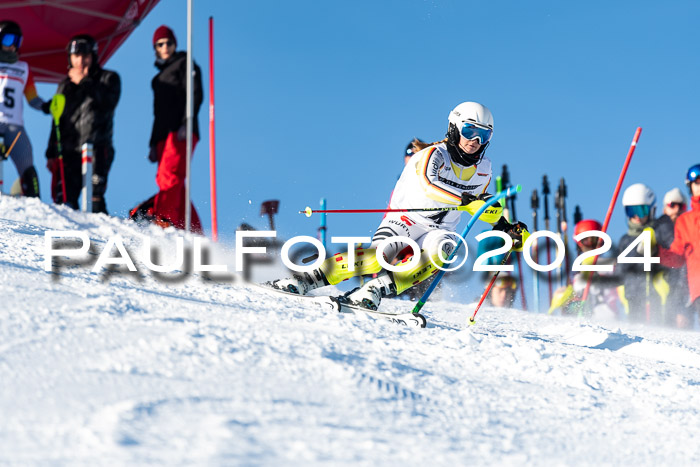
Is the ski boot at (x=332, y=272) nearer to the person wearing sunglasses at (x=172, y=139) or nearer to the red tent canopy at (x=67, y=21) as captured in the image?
the person wearing sunglasses at (x=172, y=139)

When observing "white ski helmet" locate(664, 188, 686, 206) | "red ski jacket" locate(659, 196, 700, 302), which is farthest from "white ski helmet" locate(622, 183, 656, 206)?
"red ski jacket" locate(659, 196, 700, 302)

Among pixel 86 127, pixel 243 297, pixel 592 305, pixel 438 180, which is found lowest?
pixel 592 305

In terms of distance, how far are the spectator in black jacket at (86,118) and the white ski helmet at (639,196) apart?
5.57 m

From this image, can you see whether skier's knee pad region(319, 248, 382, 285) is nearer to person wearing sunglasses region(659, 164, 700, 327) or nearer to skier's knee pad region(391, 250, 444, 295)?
skier's knee pad region(391, 250, 444, 295)

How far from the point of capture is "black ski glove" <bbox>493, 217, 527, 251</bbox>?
4633 mm

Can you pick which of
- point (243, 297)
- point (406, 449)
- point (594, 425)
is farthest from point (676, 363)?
point (406, 449)

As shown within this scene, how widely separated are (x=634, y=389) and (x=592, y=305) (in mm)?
4670

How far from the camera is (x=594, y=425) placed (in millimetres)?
2701

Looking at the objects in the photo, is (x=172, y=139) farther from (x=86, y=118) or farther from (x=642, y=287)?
(x=642, y=287)

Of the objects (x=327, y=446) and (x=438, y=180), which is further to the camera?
(x=438, y=180)

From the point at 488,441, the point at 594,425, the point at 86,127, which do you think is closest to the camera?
the point at 488,441

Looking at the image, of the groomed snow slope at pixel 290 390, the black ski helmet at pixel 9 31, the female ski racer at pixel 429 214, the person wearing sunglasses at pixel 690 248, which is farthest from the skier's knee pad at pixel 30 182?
the person wearing sunglasses at pixel 690 248

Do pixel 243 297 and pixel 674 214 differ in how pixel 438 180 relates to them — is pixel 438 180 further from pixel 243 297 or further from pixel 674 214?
pixel 674 214

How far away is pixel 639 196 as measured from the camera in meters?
8.31
